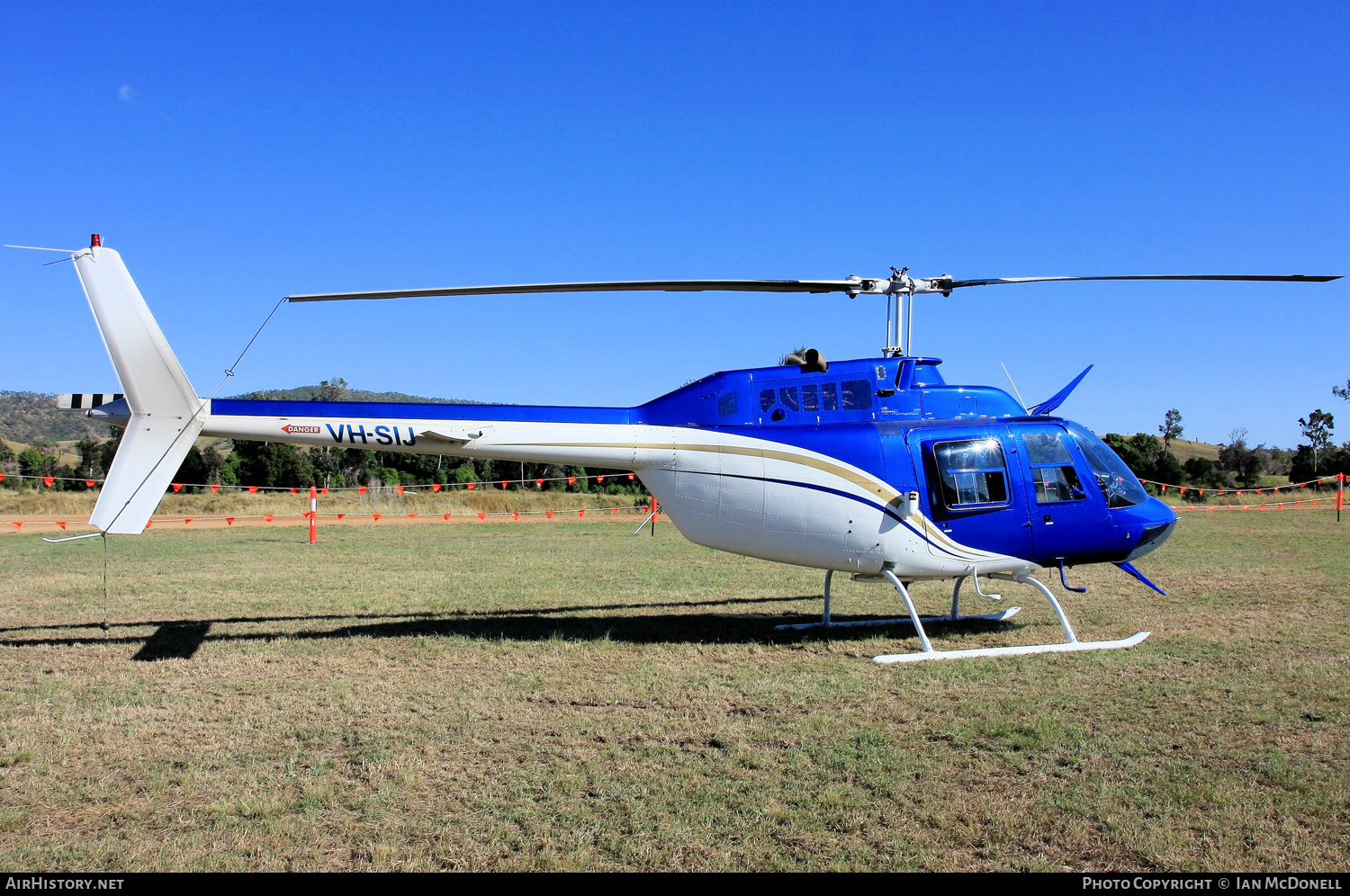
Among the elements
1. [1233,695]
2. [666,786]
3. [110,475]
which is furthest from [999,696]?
[110,475]

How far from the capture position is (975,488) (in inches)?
370

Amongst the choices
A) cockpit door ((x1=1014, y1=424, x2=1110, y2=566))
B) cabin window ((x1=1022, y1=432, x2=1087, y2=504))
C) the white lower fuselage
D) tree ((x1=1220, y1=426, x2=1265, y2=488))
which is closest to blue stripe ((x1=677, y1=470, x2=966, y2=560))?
the white lower fuselage

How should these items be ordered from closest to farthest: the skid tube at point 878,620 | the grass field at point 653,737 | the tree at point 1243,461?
the grass field at point 653,737
the skid tube at point 878,620
the tree at point 1243,461

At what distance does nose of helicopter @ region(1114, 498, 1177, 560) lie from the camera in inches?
379

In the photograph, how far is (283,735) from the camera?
6.58m

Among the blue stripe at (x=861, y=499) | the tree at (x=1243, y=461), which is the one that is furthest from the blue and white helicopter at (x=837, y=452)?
the tree at (x=1243, y=461)

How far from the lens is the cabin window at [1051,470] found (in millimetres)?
9500

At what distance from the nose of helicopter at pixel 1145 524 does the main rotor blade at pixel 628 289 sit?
12.4ft

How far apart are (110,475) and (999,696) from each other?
27.5 ft

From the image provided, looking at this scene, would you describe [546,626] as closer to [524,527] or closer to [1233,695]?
[1233,695]

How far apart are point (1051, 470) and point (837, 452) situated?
92.8 inches

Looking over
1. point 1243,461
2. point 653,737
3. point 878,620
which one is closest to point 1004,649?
point 878,620

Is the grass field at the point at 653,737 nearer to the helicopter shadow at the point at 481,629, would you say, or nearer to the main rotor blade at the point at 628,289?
the helicopter shadow at the point at 481,629

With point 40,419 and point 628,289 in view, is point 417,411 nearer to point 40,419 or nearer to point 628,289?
point 628,289
